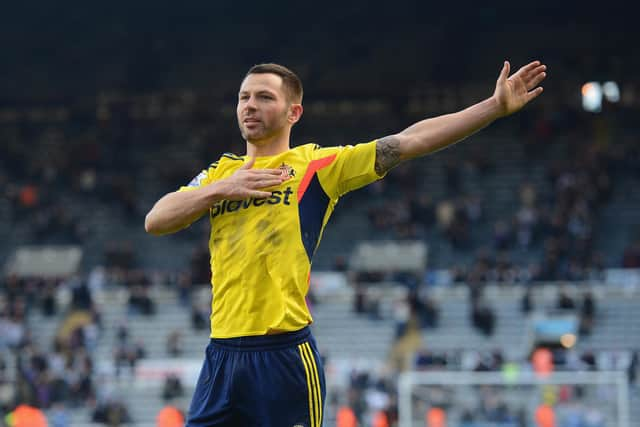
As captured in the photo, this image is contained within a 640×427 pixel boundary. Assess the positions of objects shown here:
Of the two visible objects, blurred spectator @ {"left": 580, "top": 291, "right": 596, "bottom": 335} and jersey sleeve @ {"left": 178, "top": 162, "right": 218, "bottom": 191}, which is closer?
jersey sleeve @ {"left": 178, "top": 162, "right": 218, "bottom": 191}

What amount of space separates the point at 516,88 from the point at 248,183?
111 cm

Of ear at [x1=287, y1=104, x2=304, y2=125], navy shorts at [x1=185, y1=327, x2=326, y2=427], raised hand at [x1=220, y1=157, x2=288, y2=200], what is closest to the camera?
raised hand at [x1=220, y1=157, x2=288, y2=200]

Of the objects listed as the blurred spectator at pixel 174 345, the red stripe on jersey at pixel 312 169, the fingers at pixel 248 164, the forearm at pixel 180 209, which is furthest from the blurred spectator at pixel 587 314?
the forearm at pixel 180 209

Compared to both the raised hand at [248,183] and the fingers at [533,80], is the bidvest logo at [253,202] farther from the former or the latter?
the fingers at [533,80]

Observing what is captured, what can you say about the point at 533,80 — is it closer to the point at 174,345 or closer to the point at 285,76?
the point at 285,76

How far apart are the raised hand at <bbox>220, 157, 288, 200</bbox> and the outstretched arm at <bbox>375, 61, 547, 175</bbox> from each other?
44 centimetres

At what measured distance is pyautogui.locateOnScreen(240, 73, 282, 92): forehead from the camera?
196 inches

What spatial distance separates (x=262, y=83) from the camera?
4.98 m

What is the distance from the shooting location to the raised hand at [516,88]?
4.81 m

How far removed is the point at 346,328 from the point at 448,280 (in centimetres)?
245

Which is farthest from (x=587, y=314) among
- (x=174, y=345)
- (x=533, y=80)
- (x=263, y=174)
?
(x=263, y=174)

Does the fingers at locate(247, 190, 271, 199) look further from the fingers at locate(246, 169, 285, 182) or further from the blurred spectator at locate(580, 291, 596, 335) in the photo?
the blurred spectator at locate(580, 291, 596, 335)

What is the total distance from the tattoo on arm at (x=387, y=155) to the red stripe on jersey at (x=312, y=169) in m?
0.19

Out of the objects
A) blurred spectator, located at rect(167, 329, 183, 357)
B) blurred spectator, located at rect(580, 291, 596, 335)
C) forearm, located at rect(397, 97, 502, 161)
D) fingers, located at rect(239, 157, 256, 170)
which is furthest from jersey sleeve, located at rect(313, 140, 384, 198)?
blurred spectator, located at rect(167, 329, 183, 357)
